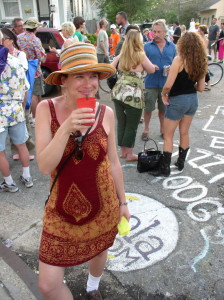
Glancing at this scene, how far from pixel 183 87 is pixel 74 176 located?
236 cm

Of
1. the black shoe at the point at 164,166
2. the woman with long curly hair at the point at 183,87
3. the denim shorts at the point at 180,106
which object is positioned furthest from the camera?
the black shoe at the point at 164,166

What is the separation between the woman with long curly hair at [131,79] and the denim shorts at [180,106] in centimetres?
46

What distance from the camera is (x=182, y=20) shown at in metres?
45.5

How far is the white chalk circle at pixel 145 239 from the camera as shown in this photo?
2.39m

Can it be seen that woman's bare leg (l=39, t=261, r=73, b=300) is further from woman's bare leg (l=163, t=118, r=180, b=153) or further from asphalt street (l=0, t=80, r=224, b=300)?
woman's bare leg (l=163, t=118, r=180, b=153)

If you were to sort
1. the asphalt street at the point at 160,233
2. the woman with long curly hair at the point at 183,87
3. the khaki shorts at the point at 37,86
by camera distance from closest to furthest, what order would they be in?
the asphalt street at the point at 160,233
the woman with long curly hair at the point at 183,87
the khaki shorts at the point at 37,86

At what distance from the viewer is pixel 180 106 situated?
3.41 meters

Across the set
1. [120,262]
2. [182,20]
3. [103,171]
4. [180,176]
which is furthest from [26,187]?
[182,20]

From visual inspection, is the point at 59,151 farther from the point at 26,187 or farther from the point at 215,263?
the point at 26,187

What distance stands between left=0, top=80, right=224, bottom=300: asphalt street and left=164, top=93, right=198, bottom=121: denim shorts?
83 cm

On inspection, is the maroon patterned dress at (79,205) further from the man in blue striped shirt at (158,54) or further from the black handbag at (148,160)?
the man in blue striped shirt at (158,54)

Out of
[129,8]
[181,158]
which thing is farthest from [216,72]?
[129,8]

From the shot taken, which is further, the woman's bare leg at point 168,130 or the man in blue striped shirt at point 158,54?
the man in blue striped shirt at point 158,54

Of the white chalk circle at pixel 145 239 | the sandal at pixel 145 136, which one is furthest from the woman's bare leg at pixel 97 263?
the sandal at pixel 145 136
